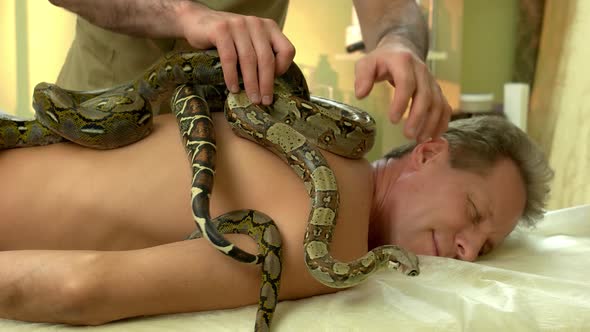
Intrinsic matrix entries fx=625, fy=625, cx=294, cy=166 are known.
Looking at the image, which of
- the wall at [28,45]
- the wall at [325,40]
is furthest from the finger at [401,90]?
the wall at [28,45]

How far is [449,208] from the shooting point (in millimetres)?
1688

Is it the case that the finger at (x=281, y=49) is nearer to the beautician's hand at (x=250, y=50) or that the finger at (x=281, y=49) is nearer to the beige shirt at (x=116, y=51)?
the beautician's hand at (x=250, y=50)

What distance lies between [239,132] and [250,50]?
0.64ft

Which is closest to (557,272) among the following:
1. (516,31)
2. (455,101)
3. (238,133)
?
(238,133)

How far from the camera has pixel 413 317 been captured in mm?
1263

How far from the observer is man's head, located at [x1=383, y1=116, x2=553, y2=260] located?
1701 millimetres

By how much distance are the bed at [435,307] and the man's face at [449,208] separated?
3.9 inches

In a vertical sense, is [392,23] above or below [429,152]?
above

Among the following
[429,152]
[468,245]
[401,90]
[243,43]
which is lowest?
[468,245]

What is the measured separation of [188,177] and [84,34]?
107cm

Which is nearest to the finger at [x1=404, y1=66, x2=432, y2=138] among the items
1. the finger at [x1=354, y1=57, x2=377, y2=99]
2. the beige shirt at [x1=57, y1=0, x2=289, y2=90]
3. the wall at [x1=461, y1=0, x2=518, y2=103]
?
the finger at [x1=354, y1=57, x2=377, y2=99]

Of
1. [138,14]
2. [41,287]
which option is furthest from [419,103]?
[41,287]

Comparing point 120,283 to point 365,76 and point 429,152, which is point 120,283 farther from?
point 429,152

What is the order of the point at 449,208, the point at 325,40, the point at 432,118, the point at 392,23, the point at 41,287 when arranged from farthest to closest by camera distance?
the point at 325,40, the point at 392,23, the point at 449,208, the point at 432,118, the point at 41,287
